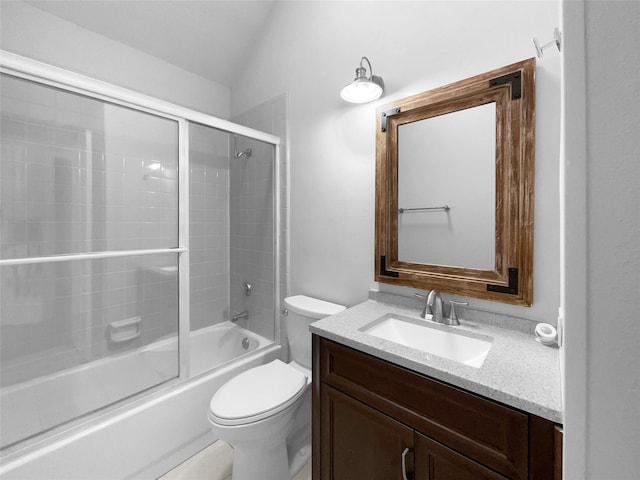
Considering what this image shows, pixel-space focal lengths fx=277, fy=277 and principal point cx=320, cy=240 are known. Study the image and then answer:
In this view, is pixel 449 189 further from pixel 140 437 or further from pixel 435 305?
pixel 140 437

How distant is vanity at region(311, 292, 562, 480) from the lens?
2.27 feet

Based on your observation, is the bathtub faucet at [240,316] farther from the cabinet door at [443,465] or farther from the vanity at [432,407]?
the cabinet door at [443,465]

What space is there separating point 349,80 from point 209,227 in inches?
60.3

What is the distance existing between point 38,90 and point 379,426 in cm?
226

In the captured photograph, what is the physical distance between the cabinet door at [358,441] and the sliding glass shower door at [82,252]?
0.99 metres

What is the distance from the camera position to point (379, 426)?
959mm

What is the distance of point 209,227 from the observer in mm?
2299

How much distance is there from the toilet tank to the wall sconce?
1.12 meters

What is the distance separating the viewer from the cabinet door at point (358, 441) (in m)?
0.92

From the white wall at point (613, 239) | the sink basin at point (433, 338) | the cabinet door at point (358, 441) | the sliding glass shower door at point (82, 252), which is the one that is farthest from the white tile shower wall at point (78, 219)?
the white wall at point (613, 239)

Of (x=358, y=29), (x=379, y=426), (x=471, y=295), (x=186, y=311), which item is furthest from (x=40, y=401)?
(x=358, y=29)

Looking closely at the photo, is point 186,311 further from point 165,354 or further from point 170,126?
point 170,126

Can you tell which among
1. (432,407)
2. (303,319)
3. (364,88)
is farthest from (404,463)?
(364,88)

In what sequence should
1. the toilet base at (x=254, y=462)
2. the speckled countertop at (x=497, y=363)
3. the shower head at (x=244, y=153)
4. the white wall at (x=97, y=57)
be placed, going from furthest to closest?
1. the shower head at (x=244, y=153)
2. the white wall at (x=97, y=57)
3. the toilet base at (x=254, y=462)
4. the speckled countertop at (x=497, y=363)
